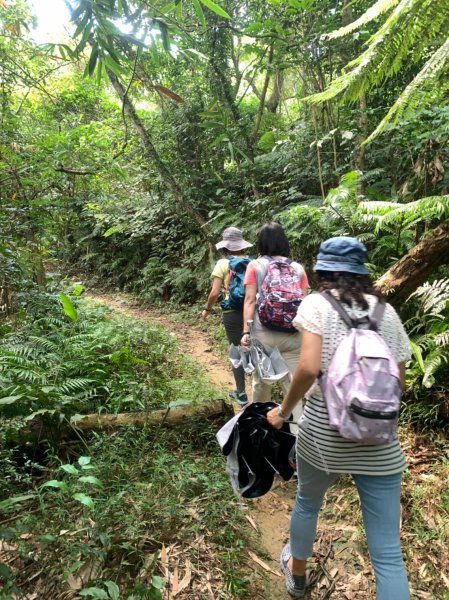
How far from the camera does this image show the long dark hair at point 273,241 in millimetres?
3346

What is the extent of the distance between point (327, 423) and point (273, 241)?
6.24ft

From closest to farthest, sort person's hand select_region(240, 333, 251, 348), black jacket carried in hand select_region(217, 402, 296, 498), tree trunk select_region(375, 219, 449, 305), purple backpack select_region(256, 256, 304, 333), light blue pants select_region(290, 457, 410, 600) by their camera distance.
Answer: light blue pants select_region(290, 457, 410, 600) → black jacket carried in hand select_region(217, 402, 296, 498) → purple backpack select_region(256, 256, 304, 333) → tree trunk select_region(375, 219, 449, 305) → person's hand select_region(240, 333, 251, 348)

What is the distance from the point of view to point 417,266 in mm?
3576

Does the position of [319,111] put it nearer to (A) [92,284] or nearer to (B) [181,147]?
(B) [181,147]

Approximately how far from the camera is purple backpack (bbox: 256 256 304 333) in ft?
10.5

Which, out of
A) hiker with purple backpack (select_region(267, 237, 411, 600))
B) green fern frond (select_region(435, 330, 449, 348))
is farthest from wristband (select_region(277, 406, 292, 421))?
green fern frond (select_region(435, 330, 449, 348))

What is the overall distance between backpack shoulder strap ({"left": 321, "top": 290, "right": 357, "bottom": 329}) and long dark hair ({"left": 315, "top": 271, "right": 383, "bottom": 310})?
0.03m

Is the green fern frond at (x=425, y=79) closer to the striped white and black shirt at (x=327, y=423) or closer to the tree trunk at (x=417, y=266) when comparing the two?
the tree trunk at (x=417, y=266)

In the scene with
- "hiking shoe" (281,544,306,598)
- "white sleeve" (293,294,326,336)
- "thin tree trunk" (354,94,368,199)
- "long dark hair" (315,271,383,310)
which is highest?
"thin tree trunk" (354,94,368,199)

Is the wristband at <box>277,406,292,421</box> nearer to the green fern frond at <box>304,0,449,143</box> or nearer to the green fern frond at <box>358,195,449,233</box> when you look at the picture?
the green fern frond at <box>304,0,449,143</box>

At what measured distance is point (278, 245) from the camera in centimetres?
335

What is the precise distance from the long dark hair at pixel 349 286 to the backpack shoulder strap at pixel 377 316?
44mm

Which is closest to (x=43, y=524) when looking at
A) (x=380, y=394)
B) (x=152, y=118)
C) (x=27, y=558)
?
(x=27, y=558)

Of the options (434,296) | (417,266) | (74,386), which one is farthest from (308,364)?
(74,386)
